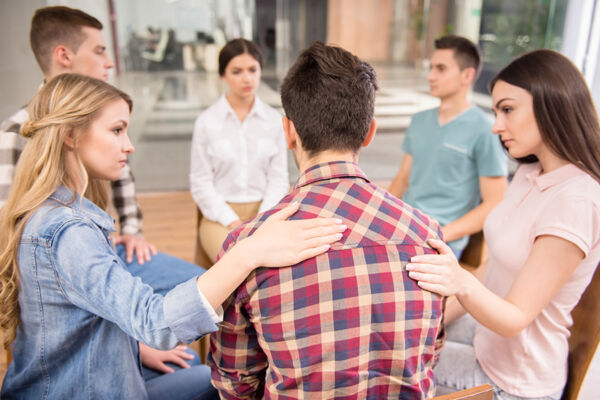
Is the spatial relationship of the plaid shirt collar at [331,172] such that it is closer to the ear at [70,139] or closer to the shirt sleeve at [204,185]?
the ear at [70,139]

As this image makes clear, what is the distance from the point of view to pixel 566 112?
1316mm

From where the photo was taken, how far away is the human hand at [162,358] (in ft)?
4.92

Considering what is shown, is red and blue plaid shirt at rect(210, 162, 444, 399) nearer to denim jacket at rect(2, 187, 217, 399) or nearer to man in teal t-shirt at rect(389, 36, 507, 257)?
denim jacket at rect(2, 187, 217, 399)

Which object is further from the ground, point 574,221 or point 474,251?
point 574,221

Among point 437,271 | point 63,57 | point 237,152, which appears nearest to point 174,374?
point 437,271

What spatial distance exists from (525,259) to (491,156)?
3.45 ft

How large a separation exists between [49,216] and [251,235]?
0.47 m

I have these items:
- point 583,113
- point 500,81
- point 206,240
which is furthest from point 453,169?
point 206,240

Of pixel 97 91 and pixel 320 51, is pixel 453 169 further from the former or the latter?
pixel 97 91

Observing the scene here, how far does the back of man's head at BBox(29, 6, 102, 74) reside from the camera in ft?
6.81

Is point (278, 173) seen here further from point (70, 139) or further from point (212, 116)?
point (70, 139)

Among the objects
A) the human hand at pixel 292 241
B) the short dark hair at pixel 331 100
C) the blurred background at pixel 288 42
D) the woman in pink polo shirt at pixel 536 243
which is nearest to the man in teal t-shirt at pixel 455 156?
the woman in pink polo shirt at pixel 536 243

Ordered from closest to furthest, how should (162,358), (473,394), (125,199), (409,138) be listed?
(473,394), (162,358), (125,199), (409,138)

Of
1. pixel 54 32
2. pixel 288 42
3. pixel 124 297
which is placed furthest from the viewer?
pixel 288 42
